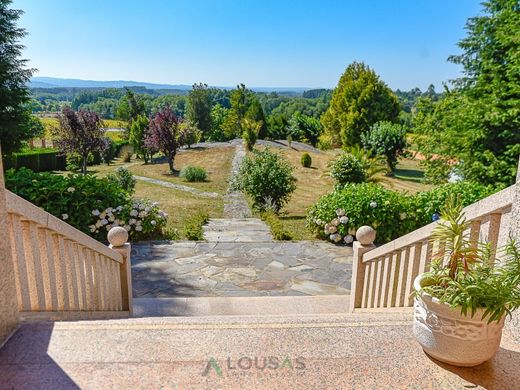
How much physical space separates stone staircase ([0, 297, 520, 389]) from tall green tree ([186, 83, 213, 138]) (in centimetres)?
3398

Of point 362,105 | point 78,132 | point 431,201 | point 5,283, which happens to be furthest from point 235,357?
point 362,105

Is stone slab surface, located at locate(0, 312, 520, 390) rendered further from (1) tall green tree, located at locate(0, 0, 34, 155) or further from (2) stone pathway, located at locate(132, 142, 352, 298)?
(1) tall green tree, located at locate(0, 0, 34, 155)

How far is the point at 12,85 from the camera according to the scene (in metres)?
12.3

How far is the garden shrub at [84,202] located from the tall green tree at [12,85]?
5947 millimetres

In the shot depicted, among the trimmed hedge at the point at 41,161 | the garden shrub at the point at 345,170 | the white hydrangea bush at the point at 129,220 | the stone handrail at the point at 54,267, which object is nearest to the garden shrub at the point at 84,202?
the white hydrangea bush at the point at 129,220

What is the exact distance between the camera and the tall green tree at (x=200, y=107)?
35562mm

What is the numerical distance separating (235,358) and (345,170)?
8.89m

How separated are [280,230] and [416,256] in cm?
448

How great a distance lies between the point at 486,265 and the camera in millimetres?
1974

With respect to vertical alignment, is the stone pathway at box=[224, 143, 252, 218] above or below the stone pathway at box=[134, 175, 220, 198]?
above

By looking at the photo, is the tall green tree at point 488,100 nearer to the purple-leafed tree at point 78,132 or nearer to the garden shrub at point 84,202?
the garden shrub at point 84,202

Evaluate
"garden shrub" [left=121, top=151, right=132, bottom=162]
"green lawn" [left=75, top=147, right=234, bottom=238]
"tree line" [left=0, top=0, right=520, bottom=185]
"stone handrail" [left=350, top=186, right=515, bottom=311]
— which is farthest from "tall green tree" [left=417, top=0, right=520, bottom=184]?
"garden shrub" [left=121, top=151, right=132, bottom=162]

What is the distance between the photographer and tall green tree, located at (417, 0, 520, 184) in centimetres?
723

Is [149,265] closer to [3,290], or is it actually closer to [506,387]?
[3,290]
